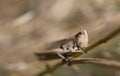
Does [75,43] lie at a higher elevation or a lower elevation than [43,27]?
lower

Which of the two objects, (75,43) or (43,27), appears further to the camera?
(43,27)

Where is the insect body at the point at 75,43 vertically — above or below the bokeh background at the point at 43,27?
below

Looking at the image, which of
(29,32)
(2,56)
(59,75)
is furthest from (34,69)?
(29,32)

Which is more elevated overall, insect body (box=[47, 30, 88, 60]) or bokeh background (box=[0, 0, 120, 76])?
bokeh background (box=[0, 0, 120, 76])

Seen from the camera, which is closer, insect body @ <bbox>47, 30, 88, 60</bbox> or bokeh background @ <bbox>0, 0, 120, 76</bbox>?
insect body @ <bbox>47, 30, 88, 60</bbox>

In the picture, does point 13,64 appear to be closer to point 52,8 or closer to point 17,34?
point 17,34

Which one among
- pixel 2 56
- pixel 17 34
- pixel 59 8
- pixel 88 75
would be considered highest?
pixel 59 8

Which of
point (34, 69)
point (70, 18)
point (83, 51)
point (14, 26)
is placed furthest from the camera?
point (70, 18)

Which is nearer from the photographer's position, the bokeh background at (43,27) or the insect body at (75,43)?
the insect body at (75,43)
